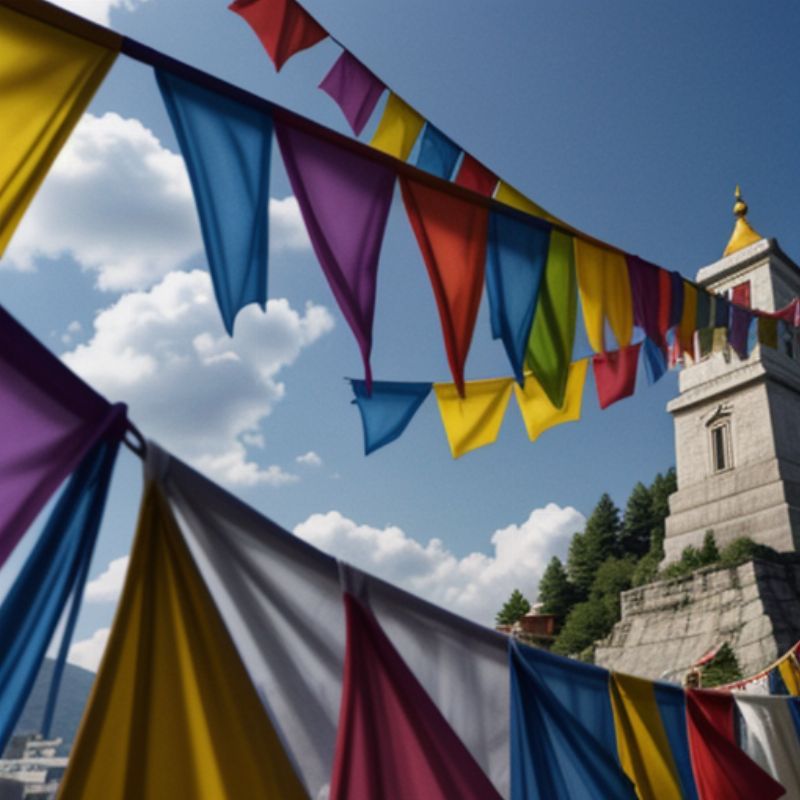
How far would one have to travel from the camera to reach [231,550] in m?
1.99

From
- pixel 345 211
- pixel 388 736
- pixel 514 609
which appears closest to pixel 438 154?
pixel 345 211

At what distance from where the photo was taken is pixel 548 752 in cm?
265

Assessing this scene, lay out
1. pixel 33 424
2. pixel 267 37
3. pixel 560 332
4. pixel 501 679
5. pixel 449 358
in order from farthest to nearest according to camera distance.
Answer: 1. pixel 267 37
2. pixel 560 332
3. pixel 449 358
4. pixel 501 679
5. pixel 33 424

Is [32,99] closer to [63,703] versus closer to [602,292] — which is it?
[63,703]

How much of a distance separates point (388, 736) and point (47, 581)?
922mm

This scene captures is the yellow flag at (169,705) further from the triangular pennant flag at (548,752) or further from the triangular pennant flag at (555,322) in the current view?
the triangular pennant flag at (555,322)

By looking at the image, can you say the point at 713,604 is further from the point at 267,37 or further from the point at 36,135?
the point at 36,135

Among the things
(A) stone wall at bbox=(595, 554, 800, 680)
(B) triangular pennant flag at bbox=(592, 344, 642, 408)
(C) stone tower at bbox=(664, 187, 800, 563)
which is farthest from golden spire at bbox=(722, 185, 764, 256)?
(B) triangular pennant flag at bbox=(592, 344, 642, 408)

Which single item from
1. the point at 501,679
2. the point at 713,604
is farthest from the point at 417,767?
the point at 713,604

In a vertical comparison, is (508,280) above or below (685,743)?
above

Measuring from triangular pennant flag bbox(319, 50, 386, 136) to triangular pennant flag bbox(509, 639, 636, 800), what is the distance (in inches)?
177

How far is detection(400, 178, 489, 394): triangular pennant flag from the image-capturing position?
3271 millimetres

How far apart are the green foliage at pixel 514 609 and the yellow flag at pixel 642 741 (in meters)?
27.1

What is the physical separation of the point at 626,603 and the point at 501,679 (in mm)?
18987
